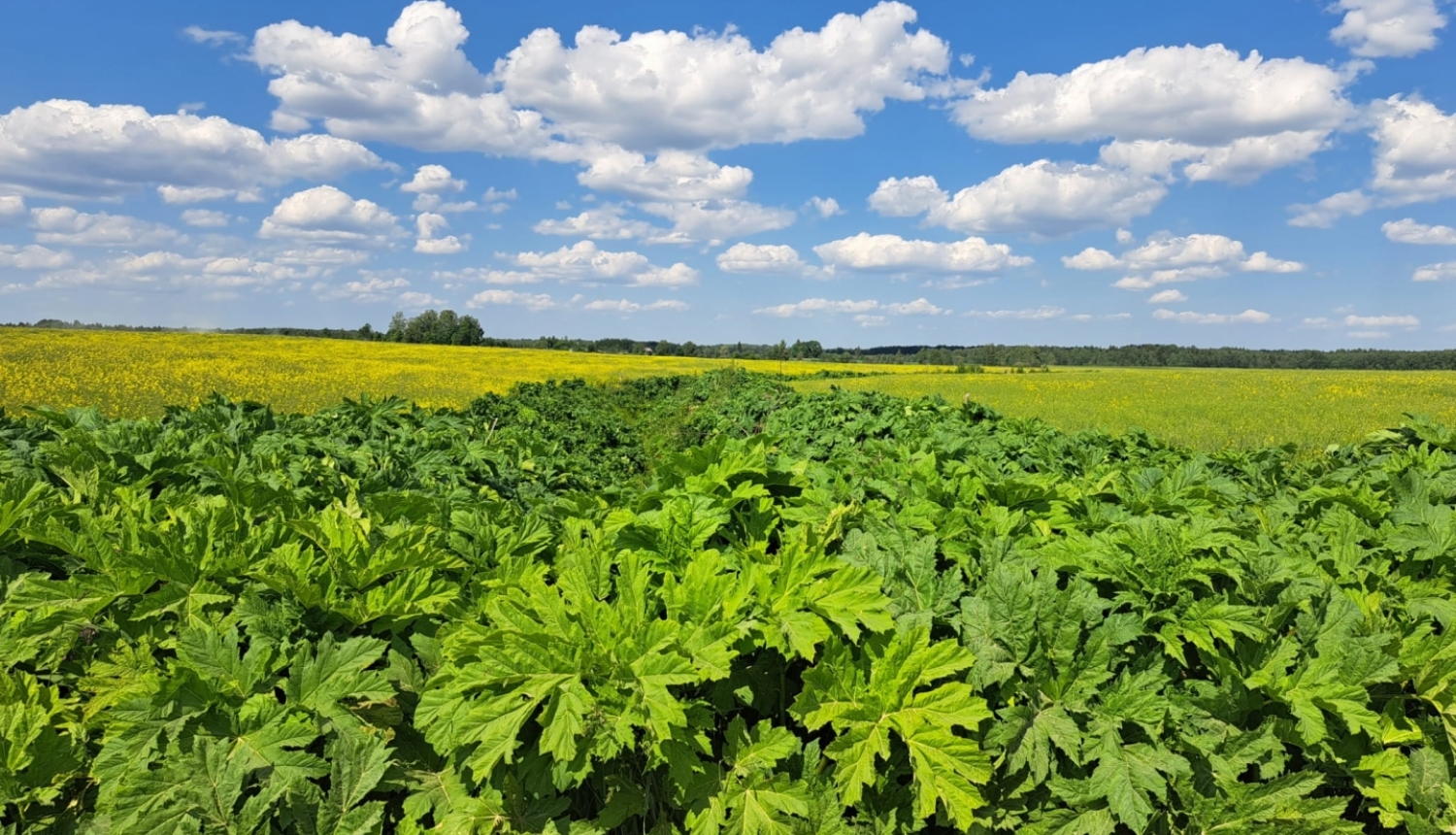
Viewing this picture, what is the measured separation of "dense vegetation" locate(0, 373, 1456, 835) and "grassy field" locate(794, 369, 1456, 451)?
1792cm

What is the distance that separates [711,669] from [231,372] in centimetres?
3008

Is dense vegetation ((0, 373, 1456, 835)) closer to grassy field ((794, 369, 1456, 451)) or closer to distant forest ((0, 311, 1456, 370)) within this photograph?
grassy field ((794, 369, 1456, 451))

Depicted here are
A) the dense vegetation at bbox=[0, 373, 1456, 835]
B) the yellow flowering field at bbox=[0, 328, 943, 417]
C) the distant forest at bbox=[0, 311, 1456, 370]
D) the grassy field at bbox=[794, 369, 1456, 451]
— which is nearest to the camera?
the dense vegetation at bbox=[0, 373, 1456, 835]

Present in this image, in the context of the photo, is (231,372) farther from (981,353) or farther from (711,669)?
(981,353)

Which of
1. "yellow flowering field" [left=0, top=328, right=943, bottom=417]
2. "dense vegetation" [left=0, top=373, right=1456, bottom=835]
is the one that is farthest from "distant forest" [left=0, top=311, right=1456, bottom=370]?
"dense vegetation" [left=0, top=373, right=1456, bottom=835]

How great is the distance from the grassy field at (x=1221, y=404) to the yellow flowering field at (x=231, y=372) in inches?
631

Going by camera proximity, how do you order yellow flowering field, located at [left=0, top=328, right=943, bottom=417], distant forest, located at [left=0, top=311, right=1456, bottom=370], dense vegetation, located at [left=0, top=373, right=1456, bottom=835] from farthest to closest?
distant forest, located at [left=0, top=311, right=1456, bottom=370]
yellow flowering field, located at [left=0, top=328, right=943, bottom=417]
dense vegetation, located at [left=0, top=373, right=1456, bottom=835]

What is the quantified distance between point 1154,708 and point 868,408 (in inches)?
471

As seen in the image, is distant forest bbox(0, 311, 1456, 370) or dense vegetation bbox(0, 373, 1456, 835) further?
distant forest bbox(0, 311, 1456, 370)

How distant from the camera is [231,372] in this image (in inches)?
1030

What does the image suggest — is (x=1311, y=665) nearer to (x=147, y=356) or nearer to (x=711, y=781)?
(x=711, y=781)

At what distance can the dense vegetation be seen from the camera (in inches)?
75.9

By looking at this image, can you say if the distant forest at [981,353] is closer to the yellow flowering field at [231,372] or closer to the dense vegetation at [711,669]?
the yellow flowering field at [231,372]

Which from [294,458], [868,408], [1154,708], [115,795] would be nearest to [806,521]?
[1154,708]
